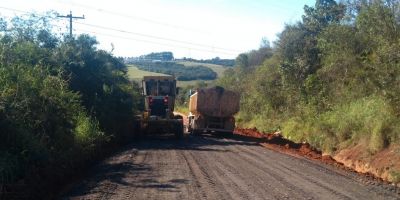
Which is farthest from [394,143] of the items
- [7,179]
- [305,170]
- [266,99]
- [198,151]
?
[266,99]

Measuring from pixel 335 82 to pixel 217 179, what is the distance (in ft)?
57.5

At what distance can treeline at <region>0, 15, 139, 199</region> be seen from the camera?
11.8 meters

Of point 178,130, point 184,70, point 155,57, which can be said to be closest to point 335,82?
point 178,130

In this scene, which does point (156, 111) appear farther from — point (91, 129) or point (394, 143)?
point (394, 143)

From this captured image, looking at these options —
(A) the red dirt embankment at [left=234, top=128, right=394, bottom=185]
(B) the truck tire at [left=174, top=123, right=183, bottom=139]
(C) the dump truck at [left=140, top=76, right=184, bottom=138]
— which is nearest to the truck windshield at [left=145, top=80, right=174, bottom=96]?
(C) the dump truck at [left=140, top=76, right=184, bottom=138]

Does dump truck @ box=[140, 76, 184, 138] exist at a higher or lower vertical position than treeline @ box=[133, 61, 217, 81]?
lower

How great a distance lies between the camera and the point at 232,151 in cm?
2116

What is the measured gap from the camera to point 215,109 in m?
30.5

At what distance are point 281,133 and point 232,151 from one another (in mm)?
12131

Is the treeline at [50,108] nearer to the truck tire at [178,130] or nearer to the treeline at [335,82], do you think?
the truck tire at [178,130]

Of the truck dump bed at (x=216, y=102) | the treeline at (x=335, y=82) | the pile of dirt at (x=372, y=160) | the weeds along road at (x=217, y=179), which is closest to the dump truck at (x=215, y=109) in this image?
the truck dump bed at (x=216, y=102)

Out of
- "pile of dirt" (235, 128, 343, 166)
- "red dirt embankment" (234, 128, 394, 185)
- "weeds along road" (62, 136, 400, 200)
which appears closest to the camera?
"weeds along road" (62, 136, 400, 200)

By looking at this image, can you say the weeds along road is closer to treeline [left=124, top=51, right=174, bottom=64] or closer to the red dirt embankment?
the red dirt embankment

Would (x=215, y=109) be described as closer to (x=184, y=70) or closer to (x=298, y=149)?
(x=298, y=149)
